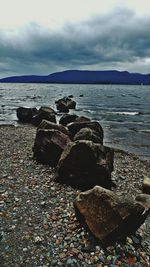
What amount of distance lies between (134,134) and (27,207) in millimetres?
27283

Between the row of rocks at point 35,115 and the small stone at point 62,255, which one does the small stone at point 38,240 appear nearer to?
the small stone at point 62,255

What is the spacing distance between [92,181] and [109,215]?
4389mm

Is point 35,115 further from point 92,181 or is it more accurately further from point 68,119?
point 92,181

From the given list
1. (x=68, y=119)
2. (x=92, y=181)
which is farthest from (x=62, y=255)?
(x=68, y=119)

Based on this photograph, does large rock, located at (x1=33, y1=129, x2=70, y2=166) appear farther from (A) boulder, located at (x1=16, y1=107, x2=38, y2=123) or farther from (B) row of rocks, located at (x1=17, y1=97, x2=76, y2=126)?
(A) boulder, located at (x1=16, y1=107, x2=38, y2=123)

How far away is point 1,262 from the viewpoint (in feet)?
25.8

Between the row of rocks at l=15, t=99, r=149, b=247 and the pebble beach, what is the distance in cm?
41

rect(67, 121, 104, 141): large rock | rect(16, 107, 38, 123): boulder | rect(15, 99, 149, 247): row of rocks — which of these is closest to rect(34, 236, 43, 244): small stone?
rect(15, 99, 149, 247): row of rocks

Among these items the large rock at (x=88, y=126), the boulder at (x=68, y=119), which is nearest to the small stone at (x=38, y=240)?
the large rock at (x=88, y=126)

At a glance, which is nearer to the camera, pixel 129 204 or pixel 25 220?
pixel 129 204

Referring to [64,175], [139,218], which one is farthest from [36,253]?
[64,175]

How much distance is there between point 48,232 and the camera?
30.6ft

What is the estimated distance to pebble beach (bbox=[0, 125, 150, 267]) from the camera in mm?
8156

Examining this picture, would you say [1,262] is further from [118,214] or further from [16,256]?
[118,214]
